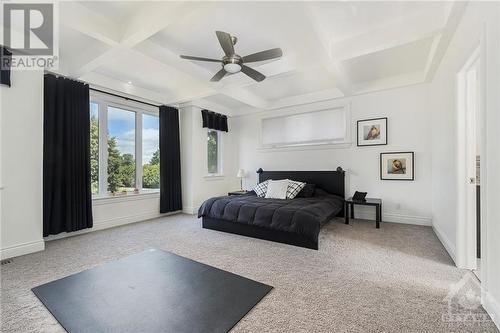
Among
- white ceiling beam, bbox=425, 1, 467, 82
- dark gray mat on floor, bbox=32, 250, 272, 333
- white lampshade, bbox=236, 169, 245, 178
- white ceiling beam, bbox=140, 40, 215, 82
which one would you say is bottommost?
dark gray mat on floor, bbox=32, 250, 272, 333

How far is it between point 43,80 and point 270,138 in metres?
4.41

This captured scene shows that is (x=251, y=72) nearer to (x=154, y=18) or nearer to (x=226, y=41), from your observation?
(x=226, y=41)

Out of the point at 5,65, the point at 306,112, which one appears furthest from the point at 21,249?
the point at 306,112

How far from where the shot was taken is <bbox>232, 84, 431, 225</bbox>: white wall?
4.19 m

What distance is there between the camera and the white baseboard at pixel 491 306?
1.57m

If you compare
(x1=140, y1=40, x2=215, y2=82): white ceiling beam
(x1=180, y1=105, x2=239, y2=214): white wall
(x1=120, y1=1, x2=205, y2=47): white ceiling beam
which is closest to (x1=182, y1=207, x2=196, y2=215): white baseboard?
(x1=180, y1=105, x2=239, y2=214): white wall

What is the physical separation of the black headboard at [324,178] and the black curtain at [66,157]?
3.95 m

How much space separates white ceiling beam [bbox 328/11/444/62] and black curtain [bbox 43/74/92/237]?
4030 millimetres

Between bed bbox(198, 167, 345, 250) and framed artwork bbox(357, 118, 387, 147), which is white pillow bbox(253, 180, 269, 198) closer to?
bed bbox(198, 167, 345, 250)

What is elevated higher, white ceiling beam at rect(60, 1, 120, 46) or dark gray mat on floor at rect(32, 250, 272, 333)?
white ceiling beam at rect(60, 1, 120, 46)

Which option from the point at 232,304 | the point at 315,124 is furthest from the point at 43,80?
the point at 315,124

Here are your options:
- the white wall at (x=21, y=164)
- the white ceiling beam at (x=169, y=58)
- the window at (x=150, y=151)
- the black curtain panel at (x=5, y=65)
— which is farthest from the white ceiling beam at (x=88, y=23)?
the window at (x=150, y=151)

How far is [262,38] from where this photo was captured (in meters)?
2.93

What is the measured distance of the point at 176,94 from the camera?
510 cm
